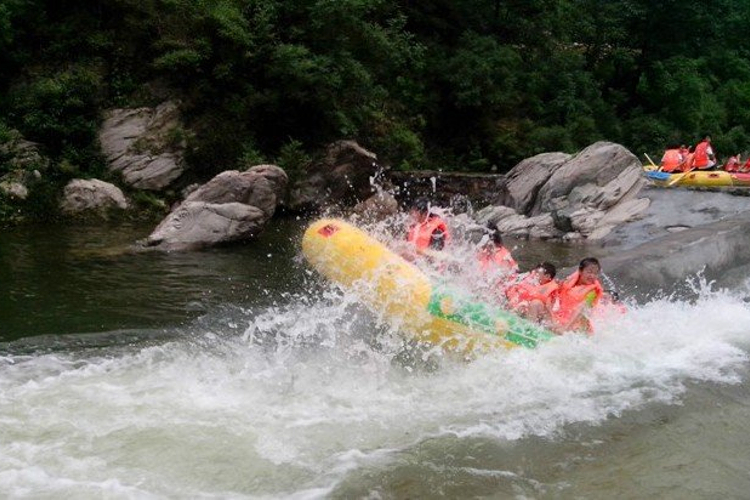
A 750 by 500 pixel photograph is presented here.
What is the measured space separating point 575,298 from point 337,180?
9868 mm

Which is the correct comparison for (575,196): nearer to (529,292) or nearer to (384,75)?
(384,75)

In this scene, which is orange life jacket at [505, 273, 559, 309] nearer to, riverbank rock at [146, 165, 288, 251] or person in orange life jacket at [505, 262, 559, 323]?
person in orange life jacket at [505, 262, 559, 323]

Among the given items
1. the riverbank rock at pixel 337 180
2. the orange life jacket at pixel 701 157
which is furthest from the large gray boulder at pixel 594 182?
the riverbank rock at pixel 337 180

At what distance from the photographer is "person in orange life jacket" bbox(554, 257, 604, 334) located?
6836 mm

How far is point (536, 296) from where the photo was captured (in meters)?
6.93

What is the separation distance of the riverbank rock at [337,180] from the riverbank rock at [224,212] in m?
2.01

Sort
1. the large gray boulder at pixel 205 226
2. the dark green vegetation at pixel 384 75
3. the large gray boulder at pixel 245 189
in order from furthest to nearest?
the dark green vegetation at pixel 384 75 < the large gray boulder at pixel 245 189 < the large gray boulder at pixel 205 226

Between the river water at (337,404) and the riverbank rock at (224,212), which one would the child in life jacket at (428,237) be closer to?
the river water at (337,404)

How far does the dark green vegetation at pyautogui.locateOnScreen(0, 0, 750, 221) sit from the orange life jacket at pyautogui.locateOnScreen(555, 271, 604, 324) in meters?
9.46

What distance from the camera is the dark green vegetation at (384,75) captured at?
14766 mm

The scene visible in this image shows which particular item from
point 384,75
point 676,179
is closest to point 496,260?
point 676,179

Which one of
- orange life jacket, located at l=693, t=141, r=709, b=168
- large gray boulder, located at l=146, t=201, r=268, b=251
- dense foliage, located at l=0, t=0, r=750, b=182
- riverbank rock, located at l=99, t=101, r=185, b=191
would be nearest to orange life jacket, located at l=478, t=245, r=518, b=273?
large gray boulder, located at l=146, t=201, r=268, b=251

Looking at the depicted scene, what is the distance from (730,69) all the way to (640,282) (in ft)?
74.5

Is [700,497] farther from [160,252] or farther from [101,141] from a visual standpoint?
[101,141]
